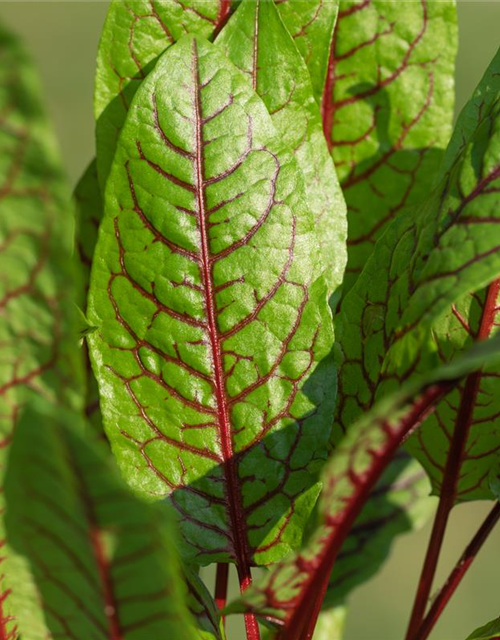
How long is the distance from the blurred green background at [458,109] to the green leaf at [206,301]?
1323 mm

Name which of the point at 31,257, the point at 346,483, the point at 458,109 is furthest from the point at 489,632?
the point at 458,109

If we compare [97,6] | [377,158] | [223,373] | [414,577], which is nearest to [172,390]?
[223,373]

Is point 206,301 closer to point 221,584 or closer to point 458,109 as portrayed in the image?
point 221,584

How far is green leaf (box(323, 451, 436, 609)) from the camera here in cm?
34

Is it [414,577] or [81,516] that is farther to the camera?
[414,577]

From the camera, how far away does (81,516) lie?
0.29 meters

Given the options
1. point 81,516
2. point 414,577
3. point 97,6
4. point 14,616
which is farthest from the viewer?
point 97,6

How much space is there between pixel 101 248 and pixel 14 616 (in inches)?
6.9

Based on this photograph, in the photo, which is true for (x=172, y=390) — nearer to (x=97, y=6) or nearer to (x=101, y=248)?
(x=101, y=248)

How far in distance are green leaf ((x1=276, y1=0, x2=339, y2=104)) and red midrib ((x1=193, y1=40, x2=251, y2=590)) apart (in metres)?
0.11

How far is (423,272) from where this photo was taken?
382 mm

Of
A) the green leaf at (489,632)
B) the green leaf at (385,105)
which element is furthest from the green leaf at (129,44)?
the green leaf at (489,632)

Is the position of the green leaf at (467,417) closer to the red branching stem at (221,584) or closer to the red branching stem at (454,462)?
the red branching stem at (454,462)

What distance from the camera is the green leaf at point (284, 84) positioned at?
48 centimetres
